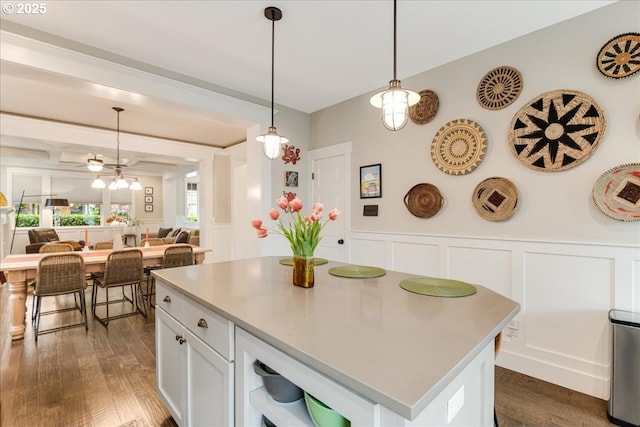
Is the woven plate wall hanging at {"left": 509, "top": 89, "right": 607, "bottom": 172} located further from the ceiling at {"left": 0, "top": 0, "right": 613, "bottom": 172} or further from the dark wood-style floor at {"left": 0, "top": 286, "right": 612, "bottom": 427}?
the dark wood-style floor at {"left": 0, "top": 286, "right": 612, "bottom": 427}

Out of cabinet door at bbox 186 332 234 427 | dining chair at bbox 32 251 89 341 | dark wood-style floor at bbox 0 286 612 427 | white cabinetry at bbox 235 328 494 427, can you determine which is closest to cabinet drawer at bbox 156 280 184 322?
cabinet door at bbox 186 332 234 427

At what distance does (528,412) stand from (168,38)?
12.0 feet

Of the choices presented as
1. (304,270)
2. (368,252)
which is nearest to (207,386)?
(304,270)

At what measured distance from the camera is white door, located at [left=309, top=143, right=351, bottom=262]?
360 cm

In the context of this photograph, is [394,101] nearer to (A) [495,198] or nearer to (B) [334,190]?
(A) [495,198]

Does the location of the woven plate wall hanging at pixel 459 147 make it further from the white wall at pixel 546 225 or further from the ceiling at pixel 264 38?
the ceiling at pixel 264 38

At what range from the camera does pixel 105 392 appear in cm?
204

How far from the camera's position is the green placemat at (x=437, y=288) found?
136cm

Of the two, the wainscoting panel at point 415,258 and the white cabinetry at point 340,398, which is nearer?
the white cabinetry at point 340,398


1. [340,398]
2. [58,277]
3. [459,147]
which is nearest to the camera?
[340,398]

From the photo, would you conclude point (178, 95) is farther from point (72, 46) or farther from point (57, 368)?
point (57, 368)

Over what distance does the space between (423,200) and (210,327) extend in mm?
2285

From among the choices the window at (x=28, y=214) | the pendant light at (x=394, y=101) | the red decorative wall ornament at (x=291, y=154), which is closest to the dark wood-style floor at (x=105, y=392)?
the pendant light at (x=394, y=101)

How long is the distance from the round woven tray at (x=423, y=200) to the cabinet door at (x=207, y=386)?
2.27 metres
